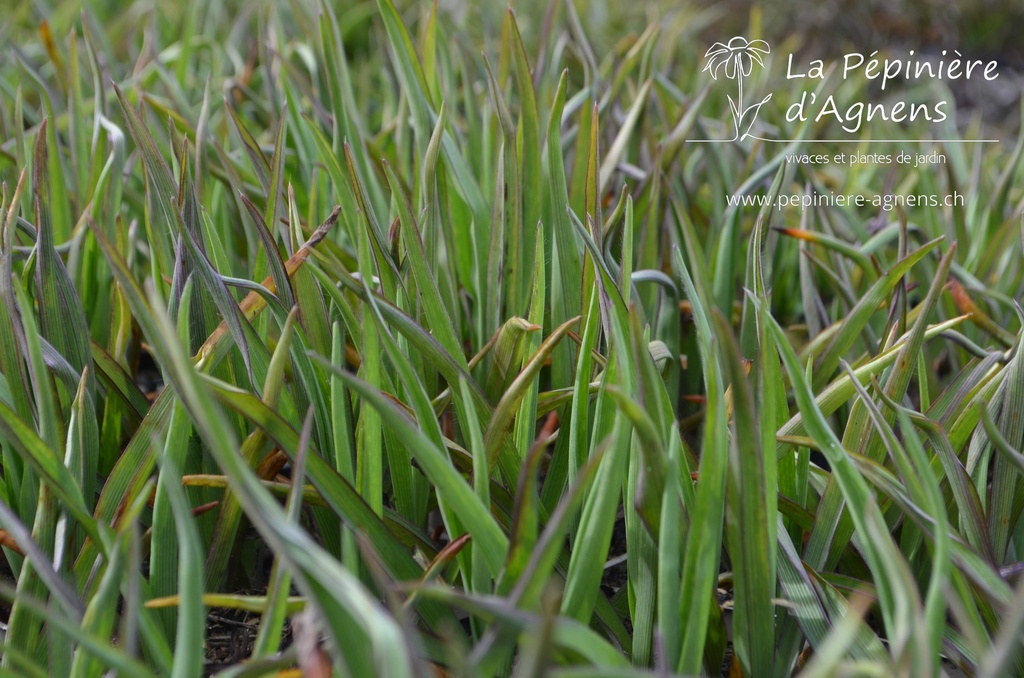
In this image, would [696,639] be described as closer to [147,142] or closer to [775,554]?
[775,554]

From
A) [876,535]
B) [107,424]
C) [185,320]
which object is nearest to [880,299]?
[876,535]

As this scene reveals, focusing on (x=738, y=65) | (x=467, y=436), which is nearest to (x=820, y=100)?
(x=738, y=65)

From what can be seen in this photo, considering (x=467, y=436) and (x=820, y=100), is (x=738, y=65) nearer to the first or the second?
(x=820, y=100)

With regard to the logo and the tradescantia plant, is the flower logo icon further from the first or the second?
the tradescantia plant

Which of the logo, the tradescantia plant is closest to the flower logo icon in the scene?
the logo

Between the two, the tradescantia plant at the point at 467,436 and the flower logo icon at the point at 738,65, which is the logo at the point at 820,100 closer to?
the flower logo icon at the point at 738,65

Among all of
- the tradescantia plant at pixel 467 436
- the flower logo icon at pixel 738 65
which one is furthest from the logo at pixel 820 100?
the tradescantia plant at pixel 467 436
